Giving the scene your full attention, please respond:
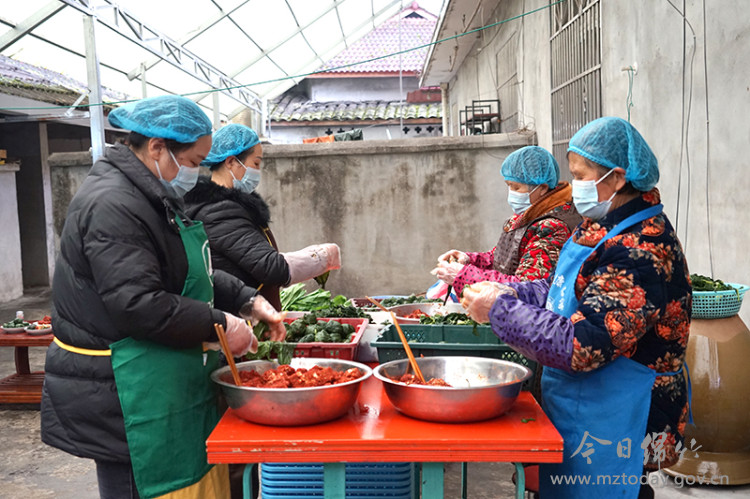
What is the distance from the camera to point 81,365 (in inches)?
82.3

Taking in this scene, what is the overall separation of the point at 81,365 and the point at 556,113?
19.5 feet

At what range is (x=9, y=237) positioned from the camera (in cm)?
1096

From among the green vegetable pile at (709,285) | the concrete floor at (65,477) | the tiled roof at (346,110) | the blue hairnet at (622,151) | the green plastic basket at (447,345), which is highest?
the tiled roof at (346,110)

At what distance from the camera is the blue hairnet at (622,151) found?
213 centimetres

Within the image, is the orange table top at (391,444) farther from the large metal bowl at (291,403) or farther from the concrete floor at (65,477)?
the concrete floor at (65,477)

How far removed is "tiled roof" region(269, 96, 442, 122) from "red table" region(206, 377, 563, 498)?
48.2 ft

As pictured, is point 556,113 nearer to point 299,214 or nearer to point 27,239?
point 299,214

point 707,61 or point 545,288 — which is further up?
point 707,61

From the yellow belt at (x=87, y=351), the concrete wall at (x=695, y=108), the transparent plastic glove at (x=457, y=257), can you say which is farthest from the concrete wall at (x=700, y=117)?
the yellow belt at (x=87, y=351)

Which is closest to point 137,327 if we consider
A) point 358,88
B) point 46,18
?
point 46,18

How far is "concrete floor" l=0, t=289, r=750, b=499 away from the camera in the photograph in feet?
12.1

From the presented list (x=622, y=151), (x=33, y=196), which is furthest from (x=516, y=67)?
(x=33, y=196)

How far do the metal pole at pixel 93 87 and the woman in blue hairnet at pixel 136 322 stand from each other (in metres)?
6.61

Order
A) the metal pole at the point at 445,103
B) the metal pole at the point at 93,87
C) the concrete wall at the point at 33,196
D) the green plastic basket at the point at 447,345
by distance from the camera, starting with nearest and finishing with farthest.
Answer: the green plastic basket at the point at 447,345 < the metal pole at the point at 93,87 < the concrete wall at the point at 33,196 < the metal pole at the point at 445,103
